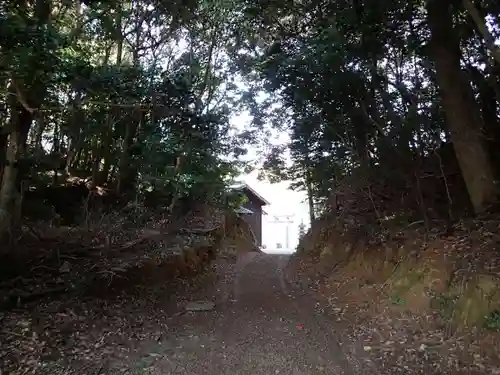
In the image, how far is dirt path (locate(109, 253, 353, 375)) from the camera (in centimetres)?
532

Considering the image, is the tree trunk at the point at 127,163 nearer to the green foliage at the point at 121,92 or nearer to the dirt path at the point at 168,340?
the green foliage at the point at 121,92

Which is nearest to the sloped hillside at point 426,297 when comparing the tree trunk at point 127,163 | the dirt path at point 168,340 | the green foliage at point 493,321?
the green foliage at point 493,321

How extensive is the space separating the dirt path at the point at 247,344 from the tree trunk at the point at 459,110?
12.0ft

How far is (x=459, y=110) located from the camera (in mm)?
7602

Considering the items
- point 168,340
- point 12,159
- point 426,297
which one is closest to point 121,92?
point 12,159

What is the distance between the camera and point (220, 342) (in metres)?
6.33

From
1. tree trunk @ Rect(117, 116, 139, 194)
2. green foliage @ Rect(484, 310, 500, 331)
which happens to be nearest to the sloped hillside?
green foliage @ Rect(484, 310, 500, 331)

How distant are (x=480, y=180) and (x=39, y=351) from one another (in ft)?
23.6

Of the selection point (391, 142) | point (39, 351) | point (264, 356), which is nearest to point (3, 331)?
point (39, 351)

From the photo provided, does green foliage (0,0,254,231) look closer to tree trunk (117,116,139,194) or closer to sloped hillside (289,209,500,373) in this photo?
A: tree trunk (117,116,139,194)

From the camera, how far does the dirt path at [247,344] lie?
5320 mm

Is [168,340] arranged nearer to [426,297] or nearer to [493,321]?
[426,297]

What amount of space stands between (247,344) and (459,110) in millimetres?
5385

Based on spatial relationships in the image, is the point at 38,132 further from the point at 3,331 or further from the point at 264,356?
the point at 264,356
